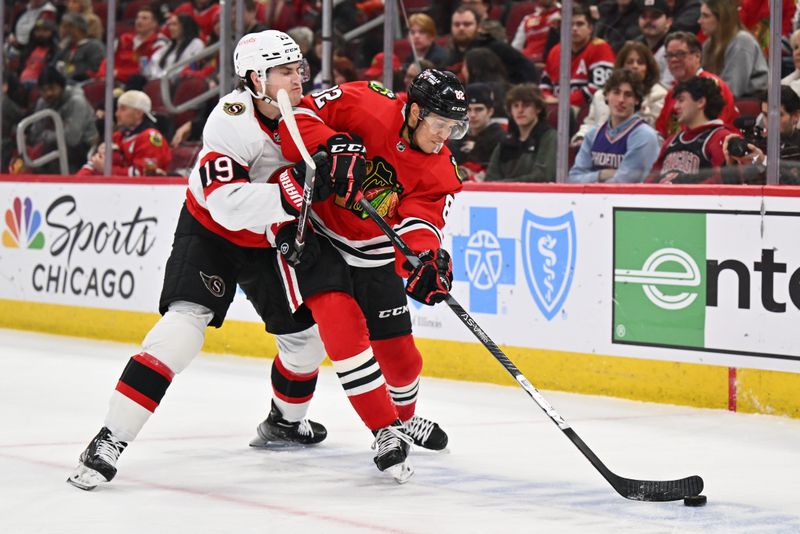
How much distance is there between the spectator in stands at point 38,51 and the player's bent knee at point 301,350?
4.48 m

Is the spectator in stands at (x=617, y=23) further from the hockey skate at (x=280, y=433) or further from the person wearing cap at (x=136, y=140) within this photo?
the person wearing cap at (x=136, y=140)

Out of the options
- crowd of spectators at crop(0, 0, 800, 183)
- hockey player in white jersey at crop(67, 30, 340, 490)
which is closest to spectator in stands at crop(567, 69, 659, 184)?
crowd of spectators at crop(0, 0, 800, 183)

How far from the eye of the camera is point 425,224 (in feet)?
12.2

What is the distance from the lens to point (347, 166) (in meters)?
3.44

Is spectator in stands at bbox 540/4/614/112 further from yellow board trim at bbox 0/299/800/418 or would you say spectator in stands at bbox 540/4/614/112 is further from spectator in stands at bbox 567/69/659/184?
yellow board trim at bbox 0/299/800/418

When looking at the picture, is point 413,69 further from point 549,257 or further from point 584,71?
point 549,257

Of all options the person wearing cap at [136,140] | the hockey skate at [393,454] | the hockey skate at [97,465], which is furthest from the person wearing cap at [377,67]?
the hockey skate at [97,465]

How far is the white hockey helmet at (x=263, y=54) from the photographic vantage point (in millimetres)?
3547

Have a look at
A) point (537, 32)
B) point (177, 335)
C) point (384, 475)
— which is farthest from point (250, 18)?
point (384, 475)

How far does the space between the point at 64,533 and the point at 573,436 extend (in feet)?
4.08

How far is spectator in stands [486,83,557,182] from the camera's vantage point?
5520 mm

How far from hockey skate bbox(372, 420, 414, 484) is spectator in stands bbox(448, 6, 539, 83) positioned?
2.47 meters

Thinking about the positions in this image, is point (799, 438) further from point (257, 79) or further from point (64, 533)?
point (64, 533)

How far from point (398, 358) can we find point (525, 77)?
2.11 m
